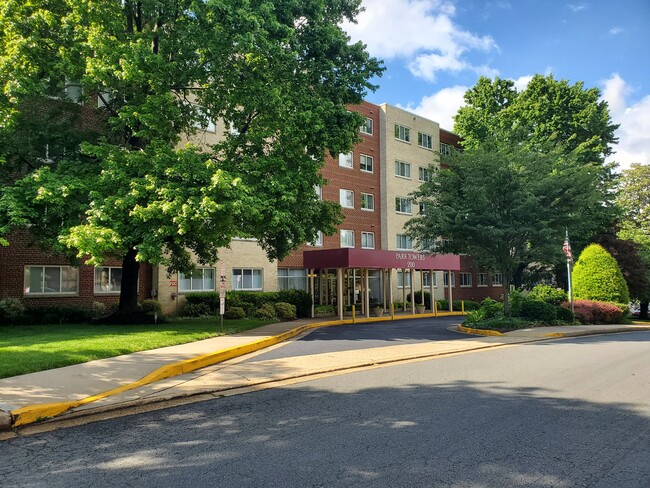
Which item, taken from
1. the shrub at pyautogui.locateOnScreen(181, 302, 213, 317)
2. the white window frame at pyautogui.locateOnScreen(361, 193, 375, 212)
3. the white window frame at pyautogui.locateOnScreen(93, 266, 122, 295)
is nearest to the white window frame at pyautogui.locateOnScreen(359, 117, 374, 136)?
the white window frame at pyautogui.locateOnScreen(361, 193, 375, 212)

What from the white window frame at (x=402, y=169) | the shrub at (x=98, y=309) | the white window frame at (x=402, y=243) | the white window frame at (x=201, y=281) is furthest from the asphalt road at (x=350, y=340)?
the white window frame at (x=402, y=169)

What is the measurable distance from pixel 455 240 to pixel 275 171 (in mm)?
8809

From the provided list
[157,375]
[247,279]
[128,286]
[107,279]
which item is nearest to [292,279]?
[247,279]

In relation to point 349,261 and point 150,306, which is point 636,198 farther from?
point 150,306

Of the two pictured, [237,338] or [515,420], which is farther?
[237,338]

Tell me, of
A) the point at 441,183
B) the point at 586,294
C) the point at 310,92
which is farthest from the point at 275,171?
the point at 586,294

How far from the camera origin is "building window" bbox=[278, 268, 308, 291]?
99.2 ft

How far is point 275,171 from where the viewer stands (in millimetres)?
16781

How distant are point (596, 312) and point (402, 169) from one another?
19180 mm

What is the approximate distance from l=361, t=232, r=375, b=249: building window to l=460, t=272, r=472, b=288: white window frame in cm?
1109

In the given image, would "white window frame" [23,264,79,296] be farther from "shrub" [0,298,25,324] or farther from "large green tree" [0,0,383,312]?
"large green tree" [0,0,383,312]

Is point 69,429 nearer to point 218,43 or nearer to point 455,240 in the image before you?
point 218,43

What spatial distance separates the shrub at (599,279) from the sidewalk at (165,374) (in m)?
17.6

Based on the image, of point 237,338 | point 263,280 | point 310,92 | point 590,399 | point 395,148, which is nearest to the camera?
point 590,399
